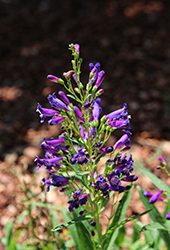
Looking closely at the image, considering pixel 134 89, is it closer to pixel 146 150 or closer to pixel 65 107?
pixel 146 150

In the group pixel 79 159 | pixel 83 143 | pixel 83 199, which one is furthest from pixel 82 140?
pixel 83 199

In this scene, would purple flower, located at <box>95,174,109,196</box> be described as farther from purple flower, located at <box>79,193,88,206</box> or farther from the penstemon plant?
purple flower, located at <box>79,193,88,206</box>

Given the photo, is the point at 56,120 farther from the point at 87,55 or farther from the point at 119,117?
the point at 87,55

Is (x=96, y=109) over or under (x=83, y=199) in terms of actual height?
over

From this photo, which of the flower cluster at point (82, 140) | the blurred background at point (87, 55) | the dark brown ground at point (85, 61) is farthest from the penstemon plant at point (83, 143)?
the blurred background at point (87, 55)

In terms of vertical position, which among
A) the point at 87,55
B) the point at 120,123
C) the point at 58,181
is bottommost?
the point at 58,181

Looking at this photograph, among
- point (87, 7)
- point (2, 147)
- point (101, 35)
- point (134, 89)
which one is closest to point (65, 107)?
point (2, 147)

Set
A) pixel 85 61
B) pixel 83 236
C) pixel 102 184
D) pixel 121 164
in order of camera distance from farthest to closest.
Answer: pixel 85 61, pixel 83 236, pixel 121 164, pixel 102 184
